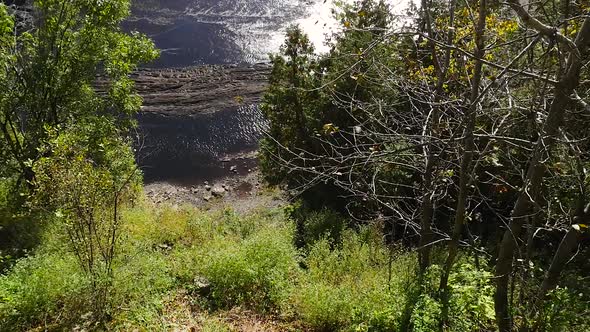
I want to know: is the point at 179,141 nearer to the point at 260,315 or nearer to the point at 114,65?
the point at 114,65

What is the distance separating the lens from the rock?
20758mm

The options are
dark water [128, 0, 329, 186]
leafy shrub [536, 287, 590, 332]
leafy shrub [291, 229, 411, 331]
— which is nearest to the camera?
leafy shrub [536, 287, 590, 332]

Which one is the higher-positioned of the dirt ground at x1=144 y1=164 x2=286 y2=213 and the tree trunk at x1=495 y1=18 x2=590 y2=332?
the tree trunk at x1=495 y1=18 x2=590 y2=332

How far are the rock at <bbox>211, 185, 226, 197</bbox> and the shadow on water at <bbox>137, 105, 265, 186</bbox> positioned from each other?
90 centimetres

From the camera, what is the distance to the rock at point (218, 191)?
817 inches

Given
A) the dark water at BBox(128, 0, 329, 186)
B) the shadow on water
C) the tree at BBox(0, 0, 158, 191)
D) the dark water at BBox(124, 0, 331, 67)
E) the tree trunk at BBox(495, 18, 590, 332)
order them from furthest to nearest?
the dark water at BBox(124, 0, 331, 67)
the dark water at BBox(128, 0, 329, 186)
the shadow on water
the tree at BBox(0, 0, 158, 191)
the tree trunk at BBox(495, 18, 590, 332)

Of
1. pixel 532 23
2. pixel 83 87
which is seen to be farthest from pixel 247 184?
pixel 532 23

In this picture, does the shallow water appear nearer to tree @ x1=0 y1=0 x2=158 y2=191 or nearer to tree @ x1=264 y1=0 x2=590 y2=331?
tree @ x1=0 y1=0 x2=158 y2=191

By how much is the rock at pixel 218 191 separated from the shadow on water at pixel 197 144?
0.90m

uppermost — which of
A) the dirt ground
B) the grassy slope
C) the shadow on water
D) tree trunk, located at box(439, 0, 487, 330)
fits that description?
tree trunk, located at box(439, 0, 487, 330)

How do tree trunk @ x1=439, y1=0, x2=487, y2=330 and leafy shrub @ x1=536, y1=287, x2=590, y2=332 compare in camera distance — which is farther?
leafy shrub @ x1=536, y1=287, x2=590, y2=332

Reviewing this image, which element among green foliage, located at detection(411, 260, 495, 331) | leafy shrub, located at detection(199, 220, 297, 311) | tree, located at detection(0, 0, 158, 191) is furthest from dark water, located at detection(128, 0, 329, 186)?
green foliage, located at detection(411, 260, 495, 331)

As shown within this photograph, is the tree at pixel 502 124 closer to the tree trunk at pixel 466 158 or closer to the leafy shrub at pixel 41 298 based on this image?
the tree trunk at pixel 466 158

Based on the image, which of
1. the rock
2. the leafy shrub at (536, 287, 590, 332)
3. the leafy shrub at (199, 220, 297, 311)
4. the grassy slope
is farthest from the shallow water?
the leafy shrub at (536, 287, 590, 332)
